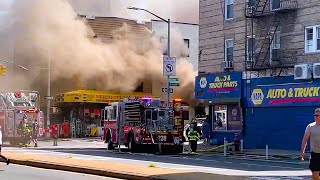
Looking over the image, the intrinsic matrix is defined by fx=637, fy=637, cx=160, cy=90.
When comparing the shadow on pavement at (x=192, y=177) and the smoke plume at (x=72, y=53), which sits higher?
the smoke plume at (x=72, y=53)

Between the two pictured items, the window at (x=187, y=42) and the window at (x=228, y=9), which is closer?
the window at (x=228, y=9)

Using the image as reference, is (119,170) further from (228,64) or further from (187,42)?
(187,42)

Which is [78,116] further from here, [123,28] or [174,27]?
[174,27]

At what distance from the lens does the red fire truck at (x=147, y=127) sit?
27.4 metres

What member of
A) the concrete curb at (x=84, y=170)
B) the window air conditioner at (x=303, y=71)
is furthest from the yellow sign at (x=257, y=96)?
the concrete curb at (x=84, y=170)

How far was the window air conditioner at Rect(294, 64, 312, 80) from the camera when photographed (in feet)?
90.4

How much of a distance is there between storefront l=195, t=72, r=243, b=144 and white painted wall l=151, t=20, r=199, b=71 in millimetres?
17794

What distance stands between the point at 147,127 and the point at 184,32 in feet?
89.6

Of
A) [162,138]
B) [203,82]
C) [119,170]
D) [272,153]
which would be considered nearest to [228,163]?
[162,138]

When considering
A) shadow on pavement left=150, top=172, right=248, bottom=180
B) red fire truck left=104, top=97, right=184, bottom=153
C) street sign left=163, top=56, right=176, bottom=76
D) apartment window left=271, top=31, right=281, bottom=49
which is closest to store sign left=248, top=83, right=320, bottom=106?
apartment window left=271, top=31, right=281, bottom=49

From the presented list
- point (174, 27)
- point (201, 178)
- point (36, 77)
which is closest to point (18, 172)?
point (201, 178)

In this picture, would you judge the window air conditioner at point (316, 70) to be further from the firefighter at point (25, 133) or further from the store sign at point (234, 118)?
the firefighter at point (25, 133)

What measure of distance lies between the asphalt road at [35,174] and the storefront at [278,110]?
14.1 m

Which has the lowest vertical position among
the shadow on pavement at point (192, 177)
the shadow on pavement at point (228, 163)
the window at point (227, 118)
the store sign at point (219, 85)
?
the shadow on pavement at point (228, 163)
